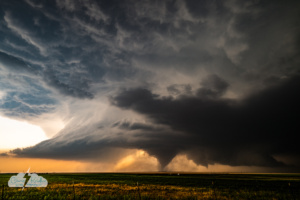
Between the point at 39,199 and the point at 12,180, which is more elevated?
the point at 12,180

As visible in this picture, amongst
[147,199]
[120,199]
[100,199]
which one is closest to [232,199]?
[147,199]

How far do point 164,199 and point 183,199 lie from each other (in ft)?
8.36

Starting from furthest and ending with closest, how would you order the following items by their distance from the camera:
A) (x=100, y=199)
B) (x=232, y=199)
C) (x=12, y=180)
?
(x=232, y=199), (x=100, y=199), (x=12, y=180)

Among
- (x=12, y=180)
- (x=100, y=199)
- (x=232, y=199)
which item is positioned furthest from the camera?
(x=232, y=199)

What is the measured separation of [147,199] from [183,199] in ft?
15.9

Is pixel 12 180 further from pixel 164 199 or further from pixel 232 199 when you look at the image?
pixel 232 199

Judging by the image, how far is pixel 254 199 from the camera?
1121 inches

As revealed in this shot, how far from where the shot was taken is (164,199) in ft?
85.9

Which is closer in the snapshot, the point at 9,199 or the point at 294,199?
the point at 9,199

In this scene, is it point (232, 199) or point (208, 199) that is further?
point (232, 199)

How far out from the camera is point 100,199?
997 inches

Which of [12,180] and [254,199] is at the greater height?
[12,180]

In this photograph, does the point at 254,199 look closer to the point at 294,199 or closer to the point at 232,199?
the point at 232,199

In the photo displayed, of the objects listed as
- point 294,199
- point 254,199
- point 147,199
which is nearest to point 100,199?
point 147,199
